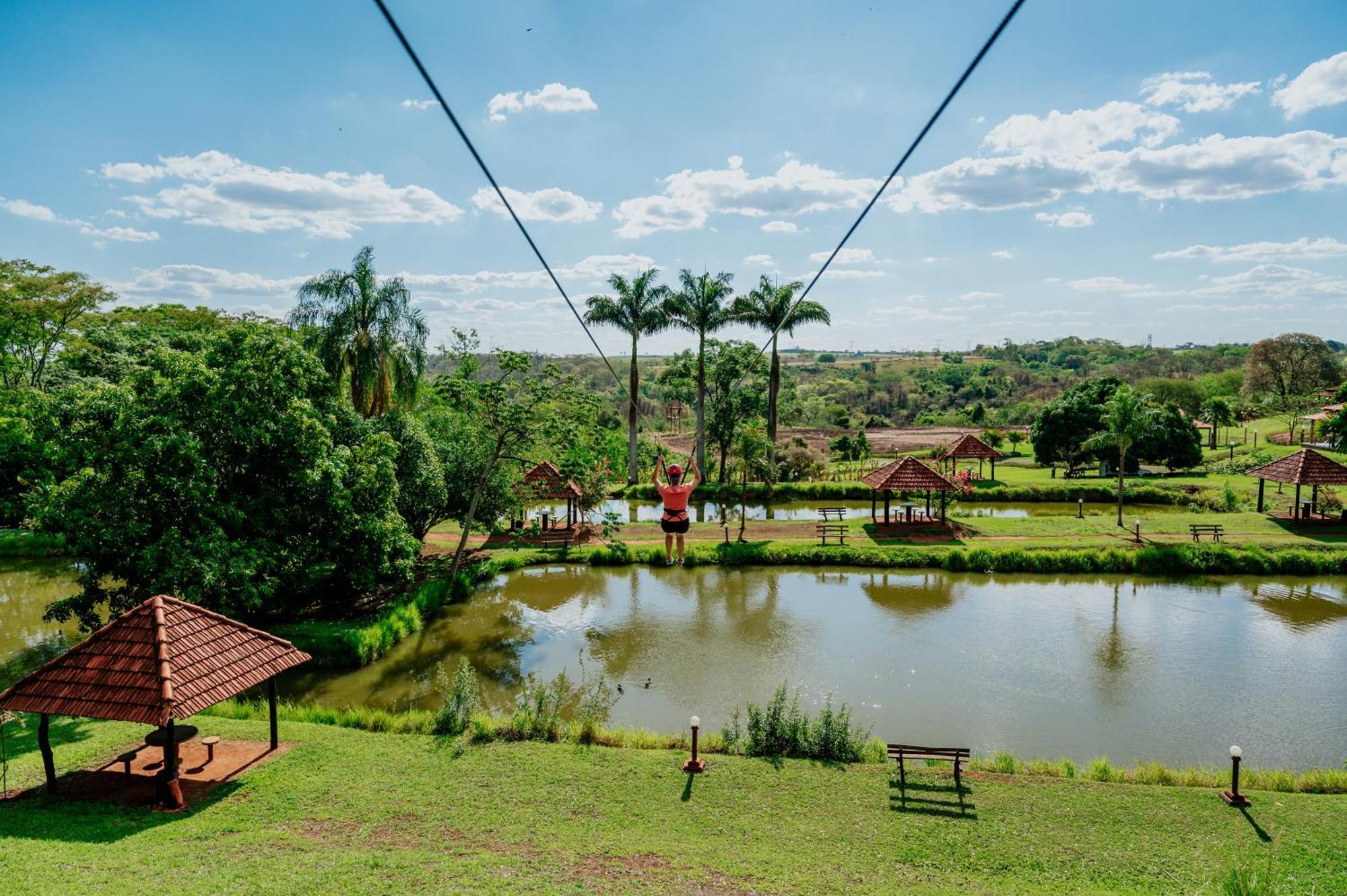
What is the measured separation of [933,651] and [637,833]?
388 inches

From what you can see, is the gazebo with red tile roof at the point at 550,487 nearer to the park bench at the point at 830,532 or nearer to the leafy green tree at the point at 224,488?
the leafy green tree at the point at 224,488

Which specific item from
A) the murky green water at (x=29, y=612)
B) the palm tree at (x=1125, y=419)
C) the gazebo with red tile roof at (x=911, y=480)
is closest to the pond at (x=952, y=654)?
the gazebo with red tile roof at (x=911, y=480)

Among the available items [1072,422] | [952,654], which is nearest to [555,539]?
[952,654]

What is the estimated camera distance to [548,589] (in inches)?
872

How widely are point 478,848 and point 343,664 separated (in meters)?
8.83

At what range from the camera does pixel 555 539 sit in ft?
85.0

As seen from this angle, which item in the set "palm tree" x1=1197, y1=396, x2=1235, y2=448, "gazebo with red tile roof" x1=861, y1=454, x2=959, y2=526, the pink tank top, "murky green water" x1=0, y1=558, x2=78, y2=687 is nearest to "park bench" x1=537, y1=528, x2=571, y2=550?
"gazebo with red tile roof" x1=861, y1=454, x2=959, y2=526

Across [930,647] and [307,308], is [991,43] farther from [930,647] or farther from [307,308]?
[307,308]

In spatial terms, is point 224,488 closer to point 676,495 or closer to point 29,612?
point 29,612

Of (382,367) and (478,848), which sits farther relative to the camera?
(382,367)

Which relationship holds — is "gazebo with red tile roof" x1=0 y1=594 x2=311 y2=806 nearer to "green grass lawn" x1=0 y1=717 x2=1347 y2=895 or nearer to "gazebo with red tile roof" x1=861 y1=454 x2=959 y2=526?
"green grass lawn" x1=0 y1=717 x2=1347 y2=895

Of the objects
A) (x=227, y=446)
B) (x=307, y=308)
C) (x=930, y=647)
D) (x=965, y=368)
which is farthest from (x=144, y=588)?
(x=965, y=368)

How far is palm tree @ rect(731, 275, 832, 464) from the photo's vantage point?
37.5 m

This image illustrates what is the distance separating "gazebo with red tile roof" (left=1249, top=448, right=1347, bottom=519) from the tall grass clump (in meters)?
24.6
